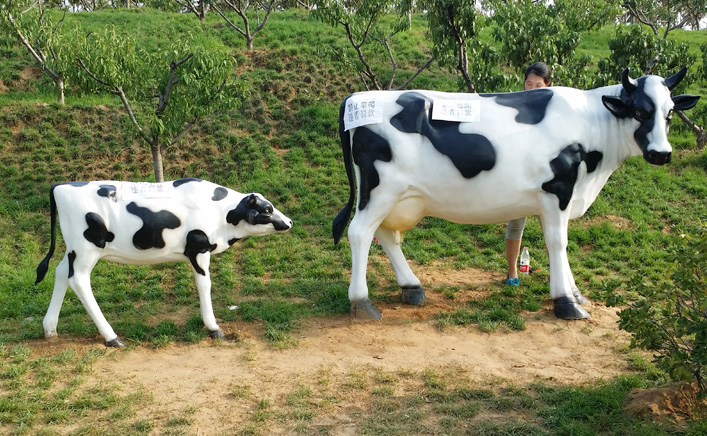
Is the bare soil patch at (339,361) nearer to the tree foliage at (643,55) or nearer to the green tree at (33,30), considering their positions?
the tree foliage at (643,55)

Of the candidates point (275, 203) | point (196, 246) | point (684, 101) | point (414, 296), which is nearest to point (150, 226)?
point (196, 246)

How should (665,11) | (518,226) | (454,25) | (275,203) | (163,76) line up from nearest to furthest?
(518,226) → (163,76) → (454,25) → (275,203) → (665,11)

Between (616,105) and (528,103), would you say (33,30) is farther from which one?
(616,105)

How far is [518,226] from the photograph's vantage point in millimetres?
6703

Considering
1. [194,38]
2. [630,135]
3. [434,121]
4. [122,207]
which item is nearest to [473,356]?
[434,121]

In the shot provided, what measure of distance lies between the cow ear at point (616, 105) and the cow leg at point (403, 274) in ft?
7.82

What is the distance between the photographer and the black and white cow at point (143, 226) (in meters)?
5.19

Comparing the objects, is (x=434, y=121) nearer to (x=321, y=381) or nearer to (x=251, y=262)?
(x=321, y=381)

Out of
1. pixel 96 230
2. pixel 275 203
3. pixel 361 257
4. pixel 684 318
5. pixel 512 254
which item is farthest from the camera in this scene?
pixel 275 203

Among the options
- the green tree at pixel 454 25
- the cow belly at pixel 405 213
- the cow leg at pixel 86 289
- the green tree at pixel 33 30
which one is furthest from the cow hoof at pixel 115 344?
the green tree at pixel 33 30

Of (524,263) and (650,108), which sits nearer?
(650,108)

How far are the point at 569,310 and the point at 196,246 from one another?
139 inches

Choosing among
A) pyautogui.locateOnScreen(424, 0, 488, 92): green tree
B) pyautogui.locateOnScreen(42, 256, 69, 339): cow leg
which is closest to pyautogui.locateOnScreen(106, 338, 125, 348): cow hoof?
pyautogui.locateOnScreen(42, 256, 69, 339): cow leg

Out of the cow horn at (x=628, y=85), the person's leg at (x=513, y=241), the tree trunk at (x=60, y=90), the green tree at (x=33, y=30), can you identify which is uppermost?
the green tree at (x=33, y=30)
